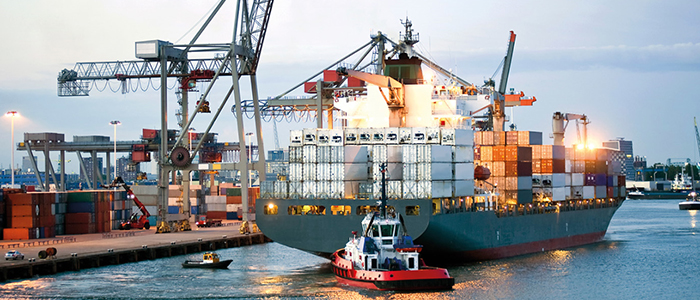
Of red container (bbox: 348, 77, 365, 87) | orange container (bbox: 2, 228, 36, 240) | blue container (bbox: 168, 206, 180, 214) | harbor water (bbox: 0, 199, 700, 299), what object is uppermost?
red container (bbox: 348, 77, 365, 87)

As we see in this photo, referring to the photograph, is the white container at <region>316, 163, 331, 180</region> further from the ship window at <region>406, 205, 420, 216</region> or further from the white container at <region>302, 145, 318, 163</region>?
the ship window at <region>406, 205, 420, 216</region>

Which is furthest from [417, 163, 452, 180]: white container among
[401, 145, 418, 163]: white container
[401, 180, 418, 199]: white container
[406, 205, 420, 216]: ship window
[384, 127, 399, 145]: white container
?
[384, 127, 399, 145]: white container

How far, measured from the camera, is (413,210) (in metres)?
46.6

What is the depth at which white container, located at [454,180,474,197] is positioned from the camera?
49.4 metres

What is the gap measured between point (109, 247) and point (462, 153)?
25.6 m

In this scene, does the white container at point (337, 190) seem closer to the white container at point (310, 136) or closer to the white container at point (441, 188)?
the white container at point (310, 136)

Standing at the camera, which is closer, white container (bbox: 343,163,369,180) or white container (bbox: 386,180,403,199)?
white container (bbox: 386,180,403,199)

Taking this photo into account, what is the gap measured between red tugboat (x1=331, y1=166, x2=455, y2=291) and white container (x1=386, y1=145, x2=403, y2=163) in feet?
24.2

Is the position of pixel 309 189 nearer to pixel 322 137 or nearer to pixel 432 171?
pixel 322 137

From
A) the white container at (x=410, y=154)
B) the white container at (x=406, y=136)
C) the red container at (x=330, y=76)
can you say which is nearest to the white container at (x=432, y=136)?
the white container at (x=406, y=136)

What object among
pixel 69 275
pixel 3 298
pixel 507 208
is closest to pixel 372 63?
pixel 507 208

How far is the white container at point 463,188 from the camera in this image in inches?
1944

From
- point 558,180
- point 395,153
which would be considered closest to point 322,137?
point 395,153

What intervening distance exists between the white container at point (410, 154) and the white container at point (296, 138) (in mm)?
6546
